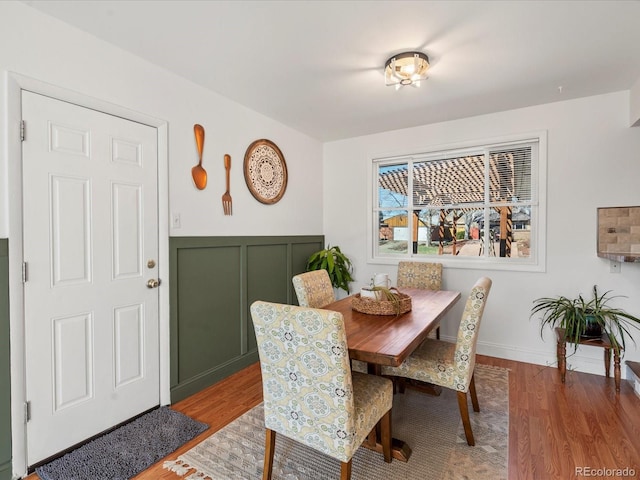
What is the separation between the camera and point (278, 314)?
138 cm

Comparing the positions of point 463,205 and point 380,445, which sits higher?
point 463,205

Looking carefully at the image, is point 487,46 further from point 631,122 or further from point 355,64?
point 631,122

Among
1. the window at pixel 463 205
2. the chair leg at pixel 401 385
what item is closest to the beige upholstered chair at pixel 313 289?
the chair leg at pixel 401 385

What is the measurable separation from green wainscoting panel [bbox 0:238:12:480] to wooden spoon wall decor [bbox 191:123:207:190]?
47.4 inches

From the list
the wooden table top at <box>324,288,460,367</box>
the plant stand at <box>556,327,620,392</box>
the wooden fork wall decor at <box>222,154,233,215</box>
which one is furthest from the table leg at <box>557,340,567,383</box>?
the wooden fork wall decor at <box>222,154,233,215</box>

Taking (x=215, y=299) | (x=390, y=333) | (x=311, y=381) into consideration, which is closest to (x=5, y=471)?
(x=215, y=299)

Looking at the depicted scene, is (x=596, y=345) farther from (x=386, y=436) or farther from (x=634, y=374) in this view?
(x=386, y=436)

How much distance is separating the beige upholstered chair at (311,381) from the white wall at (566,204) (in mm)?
2247

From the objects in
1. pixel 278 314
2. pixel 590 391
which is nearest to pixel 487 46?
pixel 278 314

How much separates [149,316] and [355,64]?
223 centimetres

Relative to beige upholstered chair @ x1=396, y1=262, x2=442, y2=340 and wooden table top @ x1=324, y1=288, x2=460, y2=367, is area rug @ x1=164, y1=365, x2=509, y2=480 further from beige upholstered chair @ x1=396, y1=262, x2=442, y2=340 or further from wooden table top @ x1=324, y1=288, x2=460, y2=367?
beige upholstered chair @ x1=396, y1=262, x2=442, y2=340

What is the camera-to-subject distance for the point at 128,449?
192cm

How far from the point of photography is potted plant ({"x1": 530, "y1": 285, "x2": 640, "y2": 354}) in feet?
8.67

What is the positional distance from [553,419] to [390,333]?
4.70 feet
